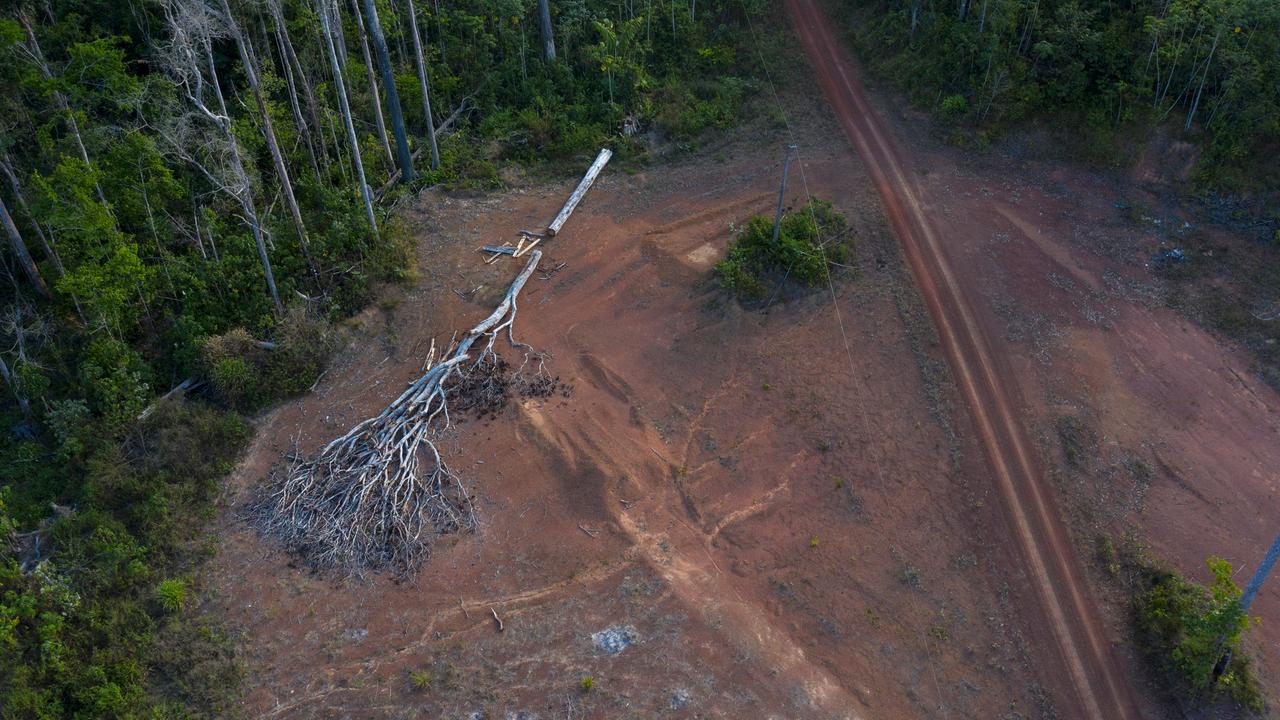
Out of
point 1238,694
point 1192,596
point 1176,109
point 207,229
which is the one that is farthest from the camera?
point 1176,109

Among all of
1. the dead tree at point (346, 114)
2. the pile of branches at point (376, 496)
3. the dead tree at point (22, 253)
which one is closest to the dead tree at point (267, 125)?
the dead tree at point (346, 114)

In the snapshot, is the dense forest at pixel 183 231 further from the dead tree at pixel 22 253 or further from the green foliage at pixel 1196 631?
the green foliage at pixel 1196 631

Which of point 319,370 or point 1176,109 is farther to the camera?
point 1176,109

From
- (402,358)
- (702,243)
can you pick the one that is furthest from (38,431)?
(702,243)

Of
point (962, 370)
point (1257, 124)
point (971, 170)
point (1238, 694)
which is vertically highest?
point (1257, 124)

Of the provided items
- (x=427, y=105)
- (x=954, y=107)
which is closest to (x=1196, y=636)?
(x=954, y=107)

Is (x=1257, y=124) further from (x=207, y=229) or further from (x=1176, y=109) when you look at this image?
(x=207, y=229)

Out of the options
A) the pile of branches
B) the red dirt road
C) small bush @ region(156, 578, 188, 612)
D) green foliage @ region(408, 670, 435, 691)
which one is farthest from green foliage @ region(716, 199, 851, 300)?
small bush @ region(156, 578, 188, 612)

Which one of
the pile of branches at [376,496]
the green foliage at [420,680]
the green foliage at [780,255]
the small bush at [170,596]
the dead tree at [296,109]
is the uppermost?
the dead tree at [296,109]
